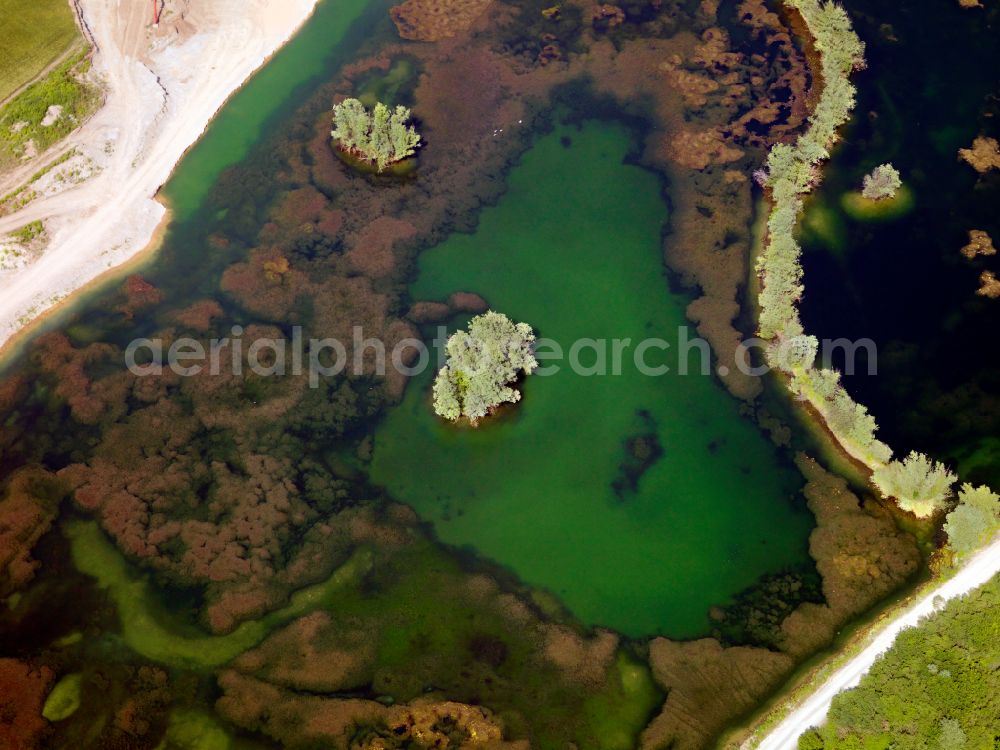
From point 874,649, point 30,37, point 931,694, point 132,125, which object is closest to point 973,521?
point 874,649

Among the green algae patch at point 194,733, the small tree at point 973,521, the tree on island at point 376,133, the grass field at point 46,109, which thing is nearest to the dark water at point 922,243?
the small tree at point 973,521

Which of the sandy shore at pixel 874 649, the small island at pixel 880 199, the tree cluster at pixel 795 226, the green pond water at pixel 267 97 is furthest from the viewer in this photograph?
the green pond water at pixel 267 97

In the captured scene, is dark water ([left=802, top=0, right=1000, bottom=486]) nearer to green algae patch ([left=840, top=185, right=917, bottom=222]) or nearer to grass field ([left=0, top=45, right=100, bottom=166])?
green algae patch ([left=840, top=185, right=917, bottom=222])

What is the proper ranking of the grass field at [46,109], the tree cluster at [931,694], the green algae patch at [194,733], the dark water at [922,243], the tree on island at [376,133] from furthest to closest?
the tree on island at [376,133]
the grass field at [46,109]
the dark water at [922,243]
the green algae patch at [194,733]
the tree cluster at [931,694]

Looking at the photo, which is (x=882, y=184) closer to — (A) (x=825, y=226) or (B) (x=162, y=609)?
(A) (x=825, y=226)

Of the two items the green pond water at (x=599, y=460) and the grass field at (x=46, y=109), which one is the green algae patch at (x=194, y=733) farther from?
the grass field at (x=46, y=109)

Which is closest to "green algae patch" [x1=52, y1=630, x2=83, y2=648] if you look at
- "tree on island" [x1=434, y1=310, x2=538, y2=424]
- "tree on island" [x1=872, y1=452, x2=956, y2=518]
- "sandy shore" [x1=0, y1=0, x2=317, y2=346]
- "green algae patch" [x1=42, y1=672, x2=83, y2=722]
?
"green algae patch" [x1=42, y1=672, x2=83, y2=722]
